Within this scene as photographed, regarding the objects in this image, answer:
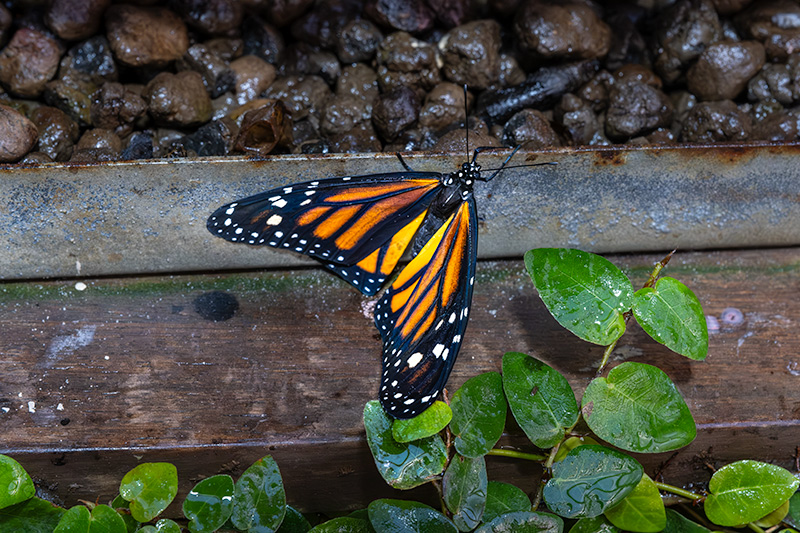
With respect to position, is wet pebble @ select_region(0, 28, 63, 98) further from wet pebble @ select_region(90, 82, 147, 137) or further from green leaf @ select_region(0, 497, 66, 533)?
green leaf @ select_region(0, 497, 66, 533)

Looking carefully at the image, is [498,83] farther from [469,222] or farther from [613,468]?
[613,468]

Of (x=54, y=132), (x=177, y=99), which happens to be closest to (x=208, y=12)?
(x=177, y=99)

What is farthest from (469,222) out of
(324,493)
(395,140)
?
(324,493)

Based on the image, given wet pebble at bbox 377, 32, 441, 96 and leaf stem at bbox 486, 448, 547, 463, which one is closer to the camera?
leaf stem at bbox 486, 448, 547, 463

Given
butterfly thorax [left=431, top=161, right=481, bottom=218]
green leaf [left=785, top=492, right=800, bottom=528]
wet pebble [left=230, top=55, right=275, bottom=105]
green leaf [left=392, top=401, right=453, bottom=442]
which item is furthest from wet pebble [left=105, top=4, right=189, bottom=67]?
green leaf [left=785, top=492, right=800, bottom=528]

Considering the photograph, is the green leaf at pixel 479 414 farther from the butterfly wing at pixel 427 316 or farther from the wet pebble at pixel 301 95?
the wet pebble at pixel 301 95

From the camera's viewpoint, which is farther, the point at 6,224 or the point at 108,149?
the point at 108,149
